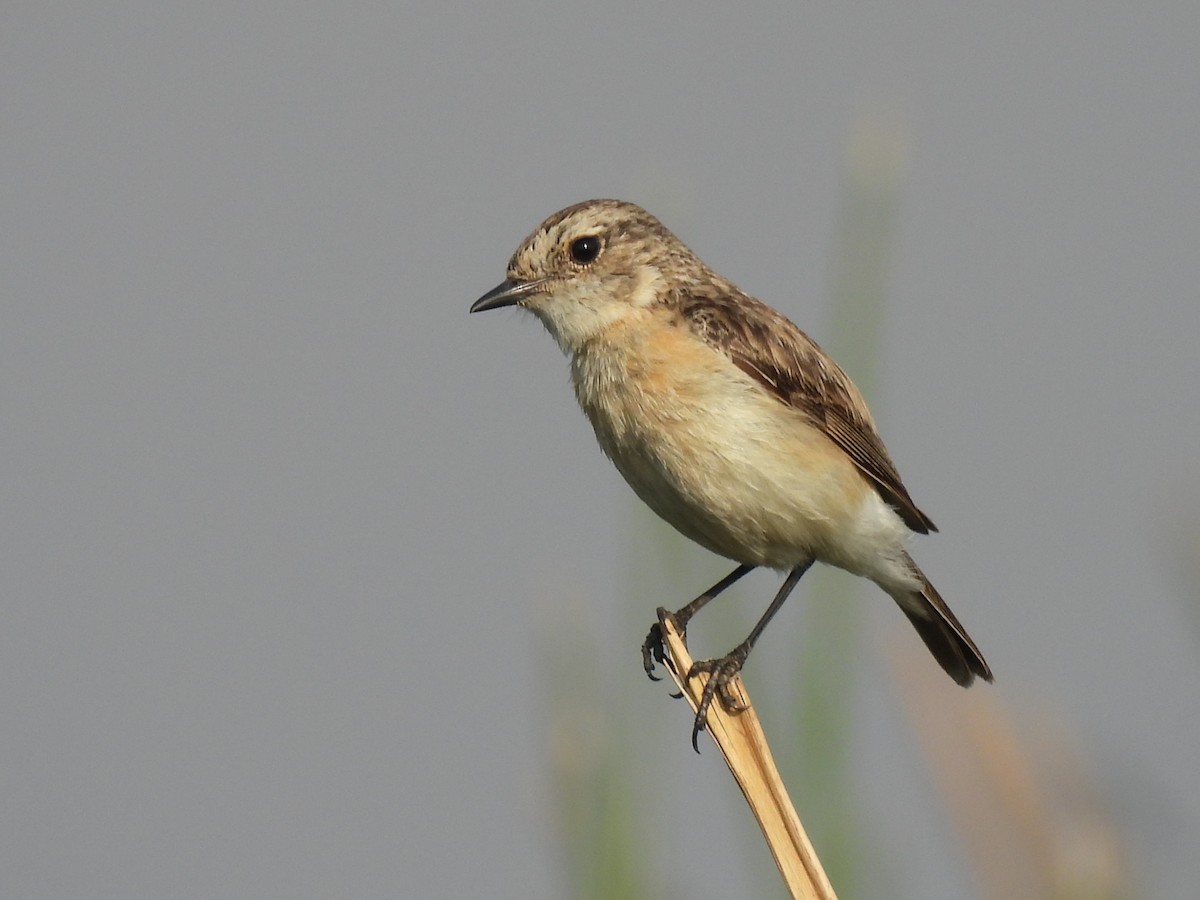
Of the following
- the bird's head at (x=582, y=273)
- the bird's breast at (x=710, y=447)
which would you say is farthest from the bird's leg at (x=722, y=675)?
the bird's head at (x=582, y=273)

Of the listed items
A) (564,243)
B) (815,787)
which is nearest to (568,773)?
(815,787)

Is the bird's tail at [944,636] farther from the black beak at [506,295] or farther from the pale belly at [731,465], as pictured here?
the black beak at [506,295]

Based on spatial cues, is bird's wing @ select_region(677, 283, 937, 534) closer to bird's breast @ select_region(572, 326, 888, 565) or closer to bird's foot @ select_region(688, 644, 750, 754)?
bird's breast @ select_region(572, 326, 888, 565)

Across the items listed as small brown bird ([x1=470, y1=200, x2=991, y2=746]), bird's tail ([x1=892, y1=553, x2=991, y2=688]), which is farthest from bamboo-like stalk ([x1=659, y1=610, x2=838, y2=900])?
bird's tail ([x1=892, y1=553, x2=991, y2=688])

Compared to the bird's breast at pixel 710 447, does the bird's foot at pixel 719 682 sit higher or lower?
lower

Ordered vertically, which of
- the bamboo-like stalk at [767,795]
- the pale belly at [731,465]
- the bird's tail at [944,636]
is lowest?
the bamboo-like stalk at [767,795]

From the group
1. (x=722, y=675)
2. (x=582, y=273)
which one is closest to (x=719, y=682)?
(x=722, y=675)

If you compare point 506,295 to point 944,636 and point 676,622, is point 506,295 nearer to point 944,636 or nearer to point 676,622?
point 676,622
